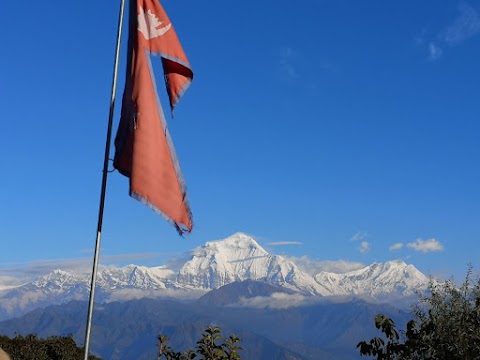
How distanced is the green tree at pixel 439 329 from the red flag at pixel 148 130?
303 inches

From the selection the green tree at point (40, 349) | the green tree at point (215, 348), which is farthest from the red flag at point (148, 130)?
the green tree at point (40, 349)

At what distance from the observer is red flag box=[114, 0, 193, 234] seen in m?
12.0

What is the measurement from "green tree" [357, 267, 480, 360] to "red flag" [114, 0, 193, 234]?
7.70 meters

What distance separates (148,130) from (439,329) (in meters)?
9.24

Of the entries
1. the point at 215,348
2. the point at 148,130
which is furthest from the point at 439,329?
the point at 215,348

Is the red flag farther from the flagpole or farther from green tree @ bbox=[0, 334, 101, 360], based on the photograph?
green tree @ bbox=[0, 334, 101, 360]

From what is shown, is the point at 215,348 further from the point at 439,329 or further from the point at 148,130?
the point at 148,130

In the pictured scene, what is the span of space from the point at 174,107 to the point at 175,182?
1.60 metres

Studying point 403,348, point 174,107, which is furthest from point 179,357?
point 174,107

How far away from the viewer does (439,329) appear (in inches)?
677

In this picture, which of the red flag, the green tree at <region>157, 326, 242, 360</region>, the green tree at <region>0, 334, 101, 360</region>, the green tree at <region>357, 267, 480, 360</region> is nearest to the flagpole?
the red flag

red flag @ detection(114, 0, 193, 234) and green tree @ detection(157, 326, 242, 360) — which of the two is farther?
green tree @ detection(157, 326, 242, 360)

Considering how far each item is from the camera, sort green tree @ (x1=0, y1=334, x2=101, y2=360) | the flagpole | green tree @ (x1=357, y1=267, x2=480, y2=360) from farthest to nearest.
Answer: green tree @ (x1=0, y1=334, x2=101, y2=360)
green tree @ (x1=357, y1=267, x2=480, y2=360)
the flagpole

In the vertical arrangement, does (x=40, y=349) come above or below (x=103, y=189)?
below
